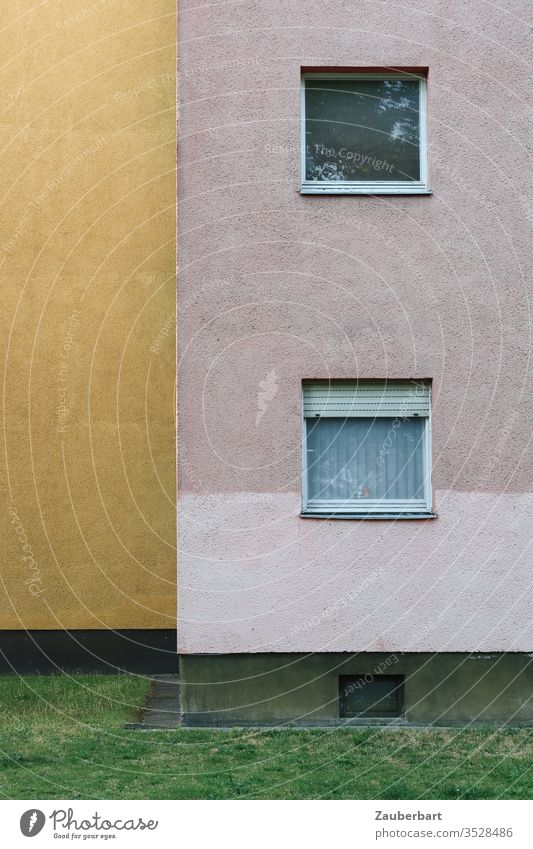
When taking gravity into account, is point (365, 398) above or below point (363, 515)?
above

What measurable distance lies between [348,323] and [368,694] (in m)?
2.96

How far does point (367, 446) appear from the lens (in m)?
9.16

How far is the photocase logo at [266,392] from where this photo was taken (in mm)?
8961

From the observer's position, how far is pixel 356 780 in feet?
22.1

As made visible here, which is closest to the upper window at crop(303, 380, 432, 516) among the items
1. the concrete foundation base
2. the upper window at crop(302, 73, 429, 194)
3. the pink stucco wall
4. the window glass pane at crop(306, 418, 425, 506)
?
the window glass pane at crop(306, 418, 425, 506)

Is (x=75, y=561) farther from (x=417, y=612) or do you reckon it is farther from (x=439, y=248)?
(x=439, y=248)

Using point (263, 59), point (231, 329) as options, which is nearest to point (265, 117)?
point (263, 59)

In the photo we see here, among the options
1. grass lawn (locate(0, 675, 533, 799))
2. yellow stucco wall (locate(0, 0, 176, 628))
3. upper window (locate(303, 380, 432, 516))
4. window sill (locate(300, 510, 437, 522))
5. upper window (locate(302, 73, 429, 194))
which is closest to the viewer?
grass lawn (locate(0, 675, 533, 799))

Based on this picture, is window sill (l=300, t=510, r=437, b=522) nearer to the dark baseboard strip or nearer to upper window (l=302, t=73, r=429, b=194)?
upper window (l=302, t=73, r=429, b=194)

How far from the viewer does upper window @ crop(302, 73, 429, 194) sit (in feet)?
30.6
